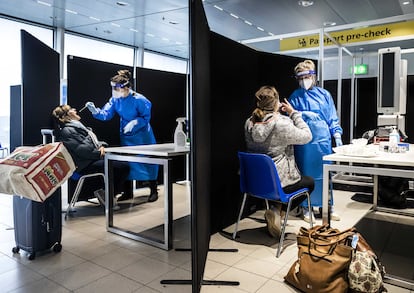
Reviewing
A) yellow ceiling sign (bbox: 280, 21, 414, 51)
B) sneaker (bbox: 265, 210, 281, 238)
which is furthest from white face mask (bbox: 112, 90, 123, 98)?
yellow ceiling sign (bbox: 280, 21, 414, 51)

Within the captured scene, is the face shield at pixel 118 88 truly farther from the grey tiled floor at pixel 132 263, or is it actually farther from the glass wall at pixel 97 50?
the glass wall at pixel 97 50

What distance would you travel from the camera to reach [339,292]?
78.2 inches

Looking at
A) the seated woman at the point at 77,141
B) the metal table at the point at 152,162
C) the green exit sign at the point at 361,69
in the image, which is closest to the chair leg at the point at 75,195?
the seated woman at the point at 77,141

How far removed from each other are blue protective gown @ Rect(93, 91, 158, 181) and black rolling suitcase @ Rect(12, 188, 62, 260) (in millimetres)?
1719

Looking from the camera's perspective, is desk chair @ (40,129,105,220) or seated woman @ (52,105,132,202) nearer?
desk chair @ (40,129,105,220)

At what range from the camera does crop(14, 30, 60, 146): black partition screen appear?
8.92ft

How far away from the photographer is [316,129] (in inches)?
137

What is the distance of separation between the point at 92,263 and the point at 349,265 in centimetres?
186

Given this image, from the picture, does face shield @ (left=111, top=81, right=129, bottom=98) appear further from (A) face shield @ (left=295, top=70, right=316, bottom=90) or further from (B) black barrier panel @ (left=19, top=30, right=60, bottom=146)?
(A) face shield @ (left=295, top=70, right=316, bottom=90)

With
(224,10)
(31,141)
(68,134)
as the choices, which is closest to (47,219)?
(31,141)

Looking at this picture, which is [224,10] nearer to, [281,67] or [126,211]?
[281,67]

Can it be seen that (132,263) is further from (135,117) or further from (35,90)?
(135,117)

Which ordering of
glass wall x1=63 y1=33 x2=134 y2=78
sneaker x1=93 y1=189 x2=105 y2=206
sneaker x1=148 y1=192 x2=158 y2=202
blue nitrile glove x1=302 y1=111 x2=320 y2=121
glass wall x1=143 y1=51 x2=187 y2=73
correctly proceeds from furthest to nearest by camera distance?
1. glass wall x1=143 y1=51 x2=187 y2=73
2. glass wall x1=63 y1=33 x2=134 y2=78
3. sneaker x1=148 y1=192 x2=158 y2=202
4. sneaker x1=93 y1=189 x2=105 y2=206
5. blue nitrile glove x1=302 y1=111 x2=320 y2=121

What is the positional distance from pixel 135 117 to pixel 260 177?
7.97 ft
